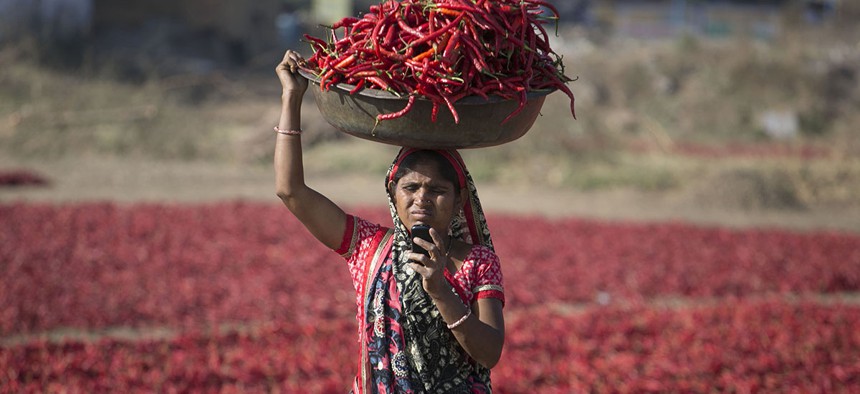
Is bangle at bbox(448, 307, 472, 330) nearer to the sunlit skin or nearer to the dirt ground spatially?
the sunlit skin

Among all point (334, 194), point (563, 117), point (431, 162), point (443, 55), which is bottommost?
point (563, 117)

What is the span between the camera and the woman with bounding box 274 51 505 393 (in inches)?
94.0

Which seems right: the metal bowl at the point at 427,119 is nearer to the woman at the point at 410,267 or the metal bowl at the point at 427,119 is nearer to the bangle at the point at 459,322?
the woman at the point at 410,267

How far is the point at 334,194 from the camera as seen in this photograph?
11.6 meters

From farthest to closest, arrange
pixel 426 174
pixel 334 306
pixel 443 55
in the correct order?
1. pixel 334 306
2. pixel 426 174
3. pixel 443 55

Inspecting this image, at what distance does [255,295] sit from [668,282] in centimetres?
359

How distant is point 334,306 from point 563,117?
9.66 meters

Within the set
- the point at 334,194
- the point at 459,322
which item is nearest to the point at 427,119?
the point at 459,322

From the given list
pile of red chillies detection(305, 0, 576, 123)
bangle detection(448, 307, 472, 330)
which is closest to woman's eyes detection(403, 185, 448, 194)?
pile of red chillies detection(305, 0, 576, 123)

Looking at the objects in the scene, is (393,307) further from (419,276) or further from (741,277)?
(741,277)

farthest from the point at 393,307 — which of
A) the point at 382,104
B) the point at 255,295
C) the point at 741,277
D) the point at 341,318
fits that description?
the point at 741,277

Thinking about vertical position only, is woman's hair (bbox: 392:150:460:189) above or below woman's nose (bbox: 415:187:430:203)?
above

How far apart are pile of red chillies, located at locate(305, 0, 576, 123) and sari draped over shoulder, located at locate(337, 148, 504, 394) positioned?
241mm

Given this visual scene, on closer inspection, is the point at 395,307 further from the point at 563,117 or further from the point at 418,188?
the point at 563,117
